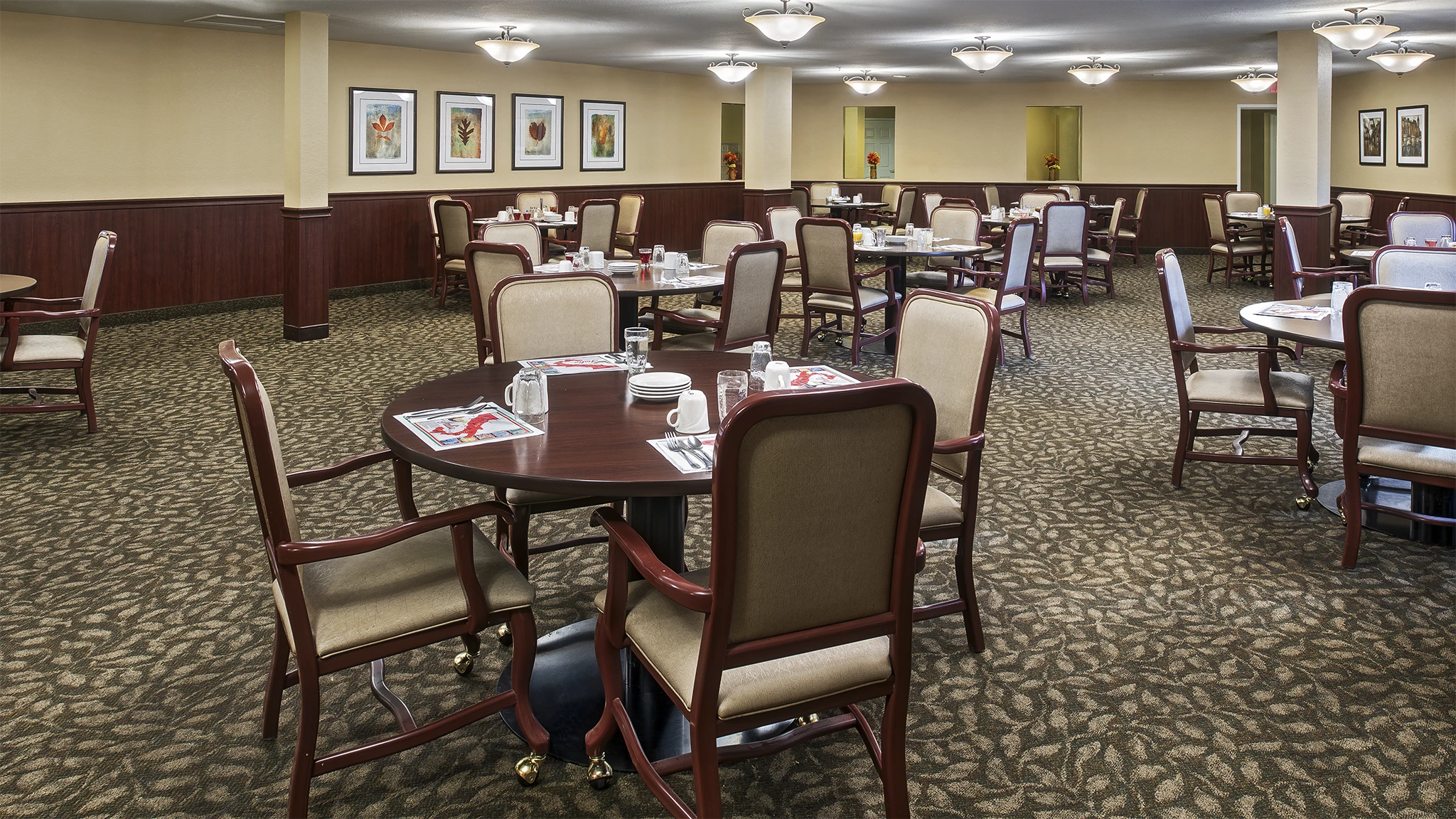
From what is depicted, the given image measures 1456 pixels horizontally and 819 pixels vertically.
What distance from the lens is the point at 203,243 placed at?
30.4 feet

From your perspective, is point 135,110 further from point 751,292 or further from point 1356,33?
point 1356,33

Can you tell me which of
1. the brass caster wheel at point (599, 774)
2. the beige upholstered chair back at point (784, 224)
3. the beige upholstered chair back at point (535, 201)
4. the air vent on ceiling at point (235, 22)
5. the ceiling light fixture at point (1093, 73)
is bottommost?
the brass caster wheel at point (599, 774)

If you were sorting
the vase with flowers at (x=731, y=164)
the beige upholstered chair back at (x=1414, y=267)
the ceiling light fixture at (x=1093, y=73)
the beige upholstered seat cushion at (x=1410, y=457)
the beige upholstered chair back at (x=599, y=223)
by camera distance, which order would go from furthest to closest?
1. the vase with flowers at (x=731, y=164)
2. the ceiling light fixture at (x=1093, y=73)
3. the beige upholstered chair back at (x=599, y=223)
4. the beige upholstered chair back at (x=1414, y=267)
5. the beige upholstered seat cushion at (x=1410, y=457)

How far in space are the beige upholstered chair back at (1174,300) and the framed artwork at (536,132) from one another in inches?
351

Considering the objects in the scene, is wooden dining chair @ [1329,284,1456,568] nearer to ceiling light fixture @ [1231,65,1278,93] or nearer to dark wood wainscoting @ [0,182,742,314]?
dark wood wainscoting @ [0,182,742,314]

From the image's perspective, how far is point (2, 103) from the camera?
314 inches

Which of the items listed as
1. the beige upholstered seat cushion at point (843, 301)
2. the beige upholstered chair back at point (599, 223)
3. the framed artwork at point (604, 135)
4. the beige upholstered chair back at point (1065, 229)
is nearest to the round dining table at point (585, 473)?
the beige upholstered seat cushion at point (843, 301)

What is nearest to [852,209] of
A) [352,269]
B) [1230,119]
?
[1230,119]

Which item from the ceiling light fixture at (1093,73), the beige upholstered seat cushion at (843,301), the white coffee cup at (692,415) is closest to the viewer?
the white coffee cup at (692,415)

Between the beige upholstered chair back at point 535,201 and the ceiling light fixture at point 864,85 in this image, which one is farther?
the ceiling light fixture at point 864,85

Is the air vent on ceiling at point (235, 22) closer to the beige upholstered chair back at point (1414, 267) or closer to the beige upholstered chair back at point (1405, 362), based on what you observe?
the beige upholstered chair back at point (1414, 267)

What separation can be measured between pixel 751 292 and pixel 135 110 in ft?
20.7

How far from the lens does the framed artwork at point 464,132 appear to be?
11297 millimetres

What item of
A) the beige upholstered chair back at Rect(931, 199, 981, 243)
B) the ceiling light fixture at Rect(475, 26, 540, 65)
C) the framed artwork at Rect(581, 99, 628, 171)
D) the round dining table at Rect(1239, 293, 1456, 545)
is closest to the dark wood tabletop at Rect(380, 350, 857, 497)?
the round dining table at Rect(1239, 293, 1456, 545)
